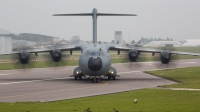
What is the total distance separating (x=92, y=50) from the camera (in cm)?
3544

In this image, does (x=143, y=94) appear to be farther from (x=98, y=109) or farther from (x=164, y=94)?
(x=98, y=109)

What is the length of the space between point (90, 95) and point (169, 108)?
8.41 metres

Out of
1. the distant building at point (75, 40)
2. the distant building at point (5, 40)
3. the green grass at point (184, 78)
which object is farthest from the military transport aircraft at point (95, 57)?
the distant building at point (5, 40)

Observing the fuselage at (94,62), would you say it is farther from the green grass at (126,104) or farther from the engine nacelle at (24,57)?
the green grass at (126,104)

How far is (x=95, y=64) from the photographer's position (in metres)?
33.6

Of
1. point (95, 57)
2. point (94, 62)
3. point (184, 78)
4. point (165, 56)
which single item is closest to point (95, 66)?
point (94, 62)

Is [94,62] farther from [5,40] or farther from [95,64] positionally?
[5,40]

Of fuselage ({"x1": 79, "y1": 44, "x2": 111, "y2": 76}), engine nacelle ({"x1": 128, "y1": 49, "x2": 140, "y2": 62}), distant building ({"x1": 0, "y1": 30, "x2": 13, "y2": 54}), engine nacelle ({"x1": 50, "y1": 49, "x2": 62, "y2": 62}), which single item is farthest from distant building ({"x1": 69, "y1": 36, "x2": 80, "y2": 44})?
fuselage ({"x1": 79, "y1": 44, "x2": 111, "y2": 76})

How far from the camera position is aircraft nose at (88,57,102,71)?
3362cm

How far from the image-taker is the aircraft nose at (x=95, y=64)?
33625 mm

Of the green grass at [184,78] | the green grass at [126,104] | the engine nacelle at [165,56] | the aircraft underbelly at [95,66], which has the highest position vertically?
the engine nacelle at [165,56]

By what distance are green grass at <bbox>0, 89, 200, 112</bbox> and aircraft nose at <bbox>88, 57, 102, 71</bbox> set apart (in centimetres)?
845

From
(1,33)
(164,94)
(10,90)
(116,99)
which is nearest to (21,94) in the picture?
(10,90)

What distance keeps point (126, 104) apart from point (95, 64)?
1327 centimetres
